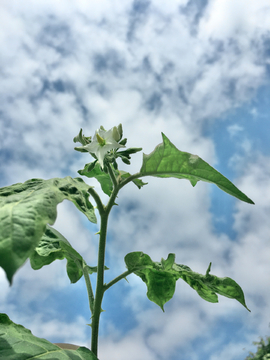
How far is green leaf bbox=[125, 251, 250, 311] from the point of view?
86cm

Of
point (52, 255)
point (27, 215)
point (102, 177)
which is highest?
point (102, 177)

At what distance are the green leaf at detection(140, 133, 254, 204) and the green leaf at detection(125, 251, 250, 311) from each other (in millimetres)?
230

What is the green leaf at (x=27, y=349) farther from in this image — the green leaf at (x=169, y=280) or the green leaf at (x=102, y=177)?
the green leaf at (x=102, y=177)

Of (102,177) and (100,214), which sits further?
(102,177)

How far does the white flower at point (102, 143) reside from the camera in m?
0.82

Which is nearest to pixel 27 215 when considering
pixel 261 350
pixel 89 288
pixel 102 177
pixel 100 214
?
pixel 100 214

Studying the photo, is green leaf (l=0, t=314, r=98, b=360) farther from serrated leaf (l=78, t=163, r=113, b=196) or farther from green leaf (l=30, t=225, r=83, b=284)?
serrated leaf (l=78, t=163, r=113, b=196)

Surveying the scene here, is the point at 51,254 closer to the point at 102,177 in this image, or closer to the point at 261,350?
the point at 102,177

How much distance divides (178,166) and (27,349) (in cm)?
59

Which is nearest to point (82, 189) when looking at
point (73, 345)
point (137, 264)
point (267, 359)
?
point (137, 264)

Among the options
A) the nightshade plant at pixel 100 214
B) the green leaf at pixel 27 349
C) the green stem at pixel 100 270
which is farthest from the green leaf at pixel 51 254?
the green leaf at pixel 27 349

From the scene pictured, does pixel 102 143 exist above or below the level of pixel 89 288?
above

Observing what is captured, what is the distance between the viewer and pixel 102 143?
85 cm

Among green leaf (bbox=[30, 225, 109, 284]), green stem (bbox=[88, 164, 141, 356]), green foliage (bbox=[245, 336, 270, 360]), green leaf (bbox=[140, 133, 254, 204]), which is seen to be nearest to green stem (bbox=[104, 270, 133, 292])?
green stem (bbox=[88, 164, 141, 356])
